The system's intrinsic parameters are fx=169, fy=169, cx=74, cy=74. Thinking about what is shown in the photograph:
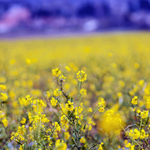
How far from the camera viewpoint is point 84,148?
4.95 ft

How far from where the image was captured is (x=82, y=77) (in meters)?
1.33

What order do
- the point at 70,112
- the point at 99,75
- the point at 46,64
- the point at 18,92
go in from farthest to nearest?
the point at 46,64, the point at 99,75, the point at 18,92, the point at 70,112

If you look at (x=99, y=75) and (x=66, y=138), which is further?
(x=99, y=75)

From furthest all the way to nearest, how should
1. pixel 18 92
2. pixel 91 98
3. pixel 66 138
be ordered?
pixel 91 98 → pixel 18 92 → pixel 66 138

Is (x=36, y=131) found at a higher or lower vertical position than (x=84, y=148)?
higher

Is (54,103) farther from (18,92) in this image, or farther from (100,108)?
(18,92)

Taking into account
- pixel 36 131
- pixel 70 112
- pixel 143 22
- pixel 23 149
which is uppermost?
pixel 143 22

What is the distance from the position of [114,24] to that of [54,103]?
264ft

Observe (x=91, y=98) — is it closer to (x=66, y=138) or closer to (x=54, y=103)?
(x=66, y=138)

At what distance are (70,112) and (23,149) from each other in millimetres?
475

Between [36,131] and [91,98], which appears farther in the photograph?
[91,98]

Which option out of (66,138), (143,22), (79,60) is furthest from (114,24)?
(66,138)

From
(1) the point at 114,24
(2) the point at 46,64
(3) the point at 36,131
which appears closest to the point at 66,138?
(3) the point at 36,131

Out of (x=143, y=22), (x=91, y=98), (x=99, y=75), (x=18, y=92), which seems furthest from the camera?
(x=143, y=22)
